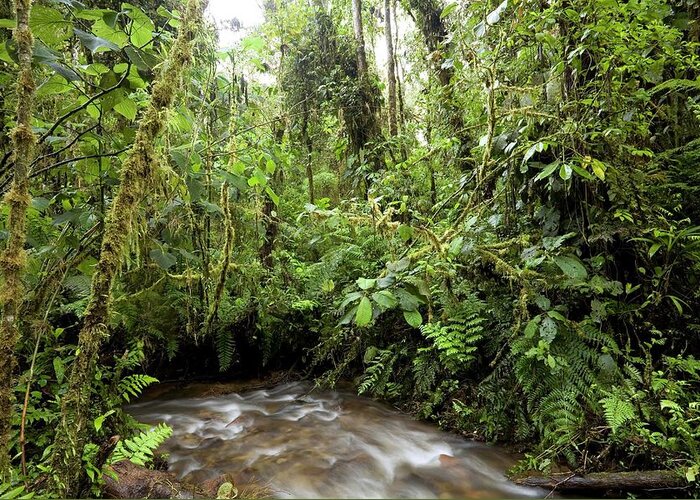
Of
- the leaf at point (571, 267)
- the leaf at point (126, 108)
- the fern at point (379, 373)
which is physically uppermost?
the leaf at point (126, 108)

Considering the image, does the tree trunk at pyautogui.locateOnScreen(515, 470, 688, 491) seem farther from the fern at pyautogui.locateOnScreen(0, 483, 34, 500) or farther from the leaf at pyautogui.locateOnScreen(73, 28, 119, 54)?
the leaf at pyautogui.locateOnScreen(73, 28, 119, 54)

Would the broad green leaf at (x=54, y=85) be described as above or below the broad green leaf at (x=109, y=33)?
below

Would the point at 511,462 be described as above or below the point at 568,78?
below

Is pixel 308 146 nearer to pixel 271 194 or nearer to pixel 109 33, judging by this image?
pixel 271 194

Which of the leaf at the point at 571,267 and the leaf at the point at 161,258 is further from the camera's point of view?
the leaf at the point at 571,267

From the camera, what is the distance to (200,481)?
3.03 m

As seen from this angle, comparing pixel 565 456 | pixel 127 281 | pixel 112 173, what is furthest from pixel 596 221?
pixel 127 281

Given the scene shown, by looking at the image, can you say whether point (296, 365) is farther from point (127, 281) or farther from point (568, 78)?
point (568, 78)

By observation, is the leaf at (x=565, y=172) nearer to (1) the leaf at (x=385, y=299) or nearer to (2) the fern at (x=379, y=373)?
(1) the leaf at (x=385, y=299)

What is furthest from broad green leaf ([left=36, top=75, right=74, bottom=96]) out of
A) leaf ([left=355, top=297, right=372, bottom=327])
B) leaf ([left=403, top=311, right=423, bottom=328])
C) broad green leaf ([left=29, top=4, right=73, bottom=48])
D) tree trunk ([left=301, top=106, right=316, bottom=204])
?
tree trunk ([left=301, top=106, right=316, bottom=204])

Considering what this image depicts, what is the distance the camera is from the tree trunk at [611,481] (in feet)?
8.20

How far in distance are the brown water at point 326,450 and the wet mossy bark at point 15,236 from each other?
180cm

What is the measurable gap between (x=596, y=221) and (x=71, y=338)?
5.55 metres

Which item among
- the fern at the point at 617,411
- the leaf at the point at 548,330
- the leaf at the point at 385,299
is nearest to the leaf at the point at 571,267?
the leaf at the point at 548,330
